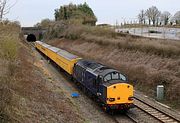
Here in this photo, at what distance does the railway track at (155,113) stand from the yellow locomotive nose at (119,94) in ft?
5.40

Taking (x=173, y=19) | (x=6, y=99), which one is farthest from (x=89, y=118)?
(x=173, y=19)

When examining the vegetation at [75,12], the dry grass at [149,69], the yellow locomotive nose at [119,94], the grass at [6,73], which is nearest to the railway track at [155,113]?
the yellow locomotive nose at [119,94]

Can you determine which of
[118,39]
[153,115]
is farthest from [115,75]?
[118,39]

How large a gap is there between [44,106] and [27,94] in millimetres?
1453

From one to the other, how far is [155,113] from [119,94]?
260 centimetres

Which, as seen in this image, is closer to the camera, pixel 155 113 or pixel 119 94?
pixel 119 94

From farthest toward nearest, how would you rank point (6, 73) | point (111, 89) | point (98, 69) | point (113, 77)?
1. point (98, 69)
2. point (113, 77)
3. point (111, 89)
4. point (6, 73)

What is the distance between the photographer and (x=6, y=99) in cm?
1252

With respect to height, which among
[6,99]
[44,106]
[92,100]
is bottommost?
[92,100]

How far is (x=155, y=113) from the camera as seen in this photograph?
1962cm

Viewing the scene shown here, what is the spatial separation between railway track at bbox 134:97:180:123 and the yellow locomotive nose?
1.65 m

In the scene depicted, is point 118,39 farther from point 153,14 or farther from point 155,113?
point 153,14

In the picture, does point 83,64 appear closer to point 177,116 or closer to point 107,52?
point 177,116

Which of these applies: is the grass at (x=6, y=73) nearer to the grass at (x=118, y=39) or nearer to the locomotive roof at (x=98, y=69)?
the locomotive roof at (x=98, y=69)
